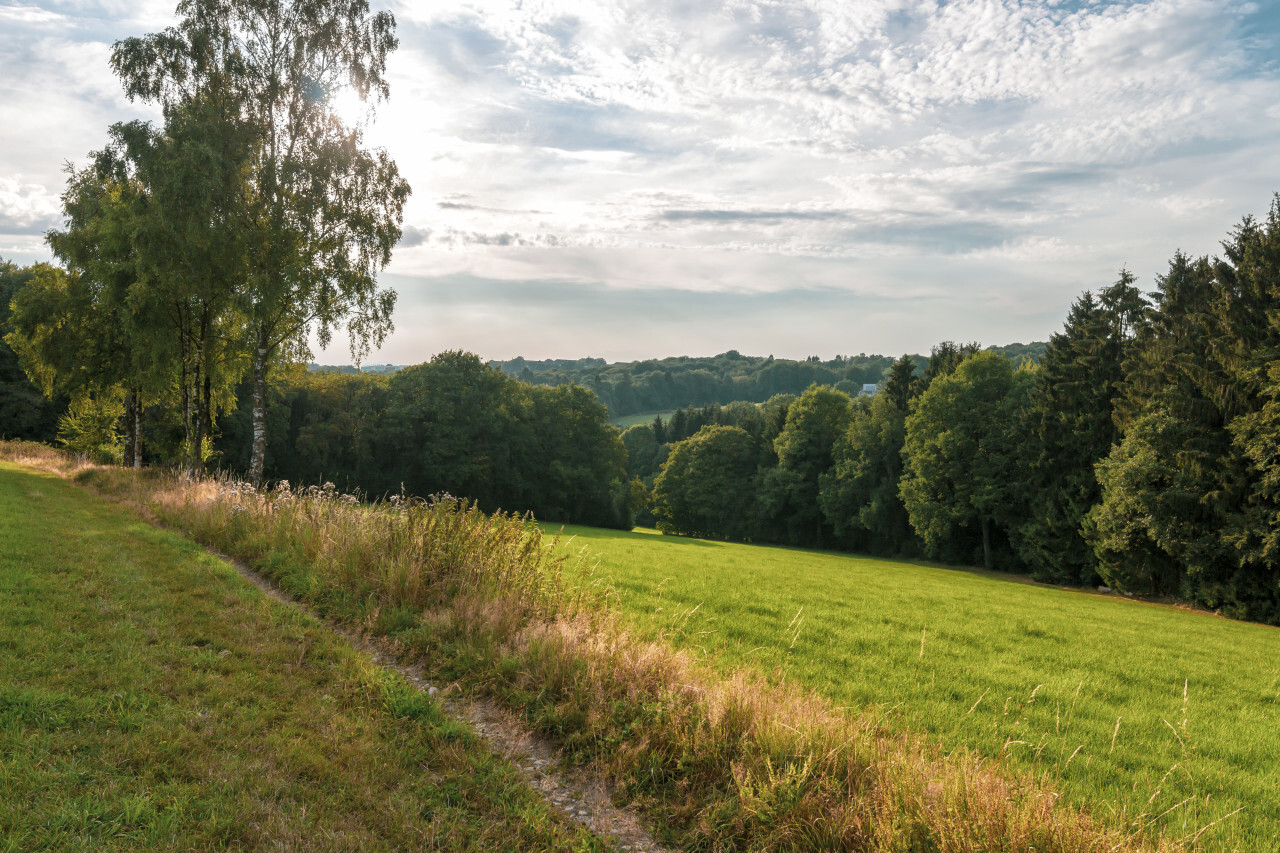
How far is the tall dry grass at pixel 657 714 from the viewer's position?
145 inches

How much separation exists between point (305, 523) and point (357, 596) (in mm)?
3591

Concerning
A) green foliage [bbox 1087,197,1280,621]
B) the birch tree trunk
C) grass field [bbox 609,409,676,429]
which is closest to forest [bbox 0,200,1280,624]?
green foliage [bbox 1087,197,1280,621]

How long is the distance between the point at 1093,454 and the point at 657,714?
3917 cm

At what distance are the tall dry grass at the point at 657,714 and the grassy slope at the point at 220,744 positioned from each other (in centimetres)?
74

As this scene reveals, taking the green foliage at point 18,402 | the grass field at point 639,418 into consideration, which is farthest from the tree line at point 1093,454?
the grass field at point 639,418

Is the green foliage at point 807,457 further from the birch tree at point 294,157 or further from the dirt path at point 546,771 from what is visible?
the dirt path at point 546,771

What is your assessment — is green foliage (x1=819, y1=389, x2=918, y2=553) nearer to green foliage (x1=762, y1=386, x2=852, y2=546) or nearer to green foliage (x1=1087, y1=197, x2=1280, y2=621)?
green foliage (x1=762, y1=386, x2=852, y2=546)

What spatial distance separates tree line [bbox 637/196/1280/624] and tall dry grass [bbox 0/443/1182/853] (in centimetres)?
2829

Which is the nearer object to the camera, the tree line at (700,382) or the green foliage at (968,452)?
the green foliage at (968,452)

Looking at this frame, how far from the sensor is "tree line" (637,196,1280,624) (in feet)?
82.7

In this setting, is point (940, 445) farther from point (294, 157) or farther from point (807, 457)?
point (294, 157)

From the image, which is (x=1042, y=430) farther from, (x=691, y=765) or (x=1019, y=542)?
(x=691, y=765)

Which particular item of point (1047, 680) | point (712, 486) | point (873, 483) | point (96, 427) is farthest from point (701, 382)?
point (1047, 680)

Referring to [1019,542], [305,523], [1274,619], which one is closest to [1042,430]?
[1019,542]
